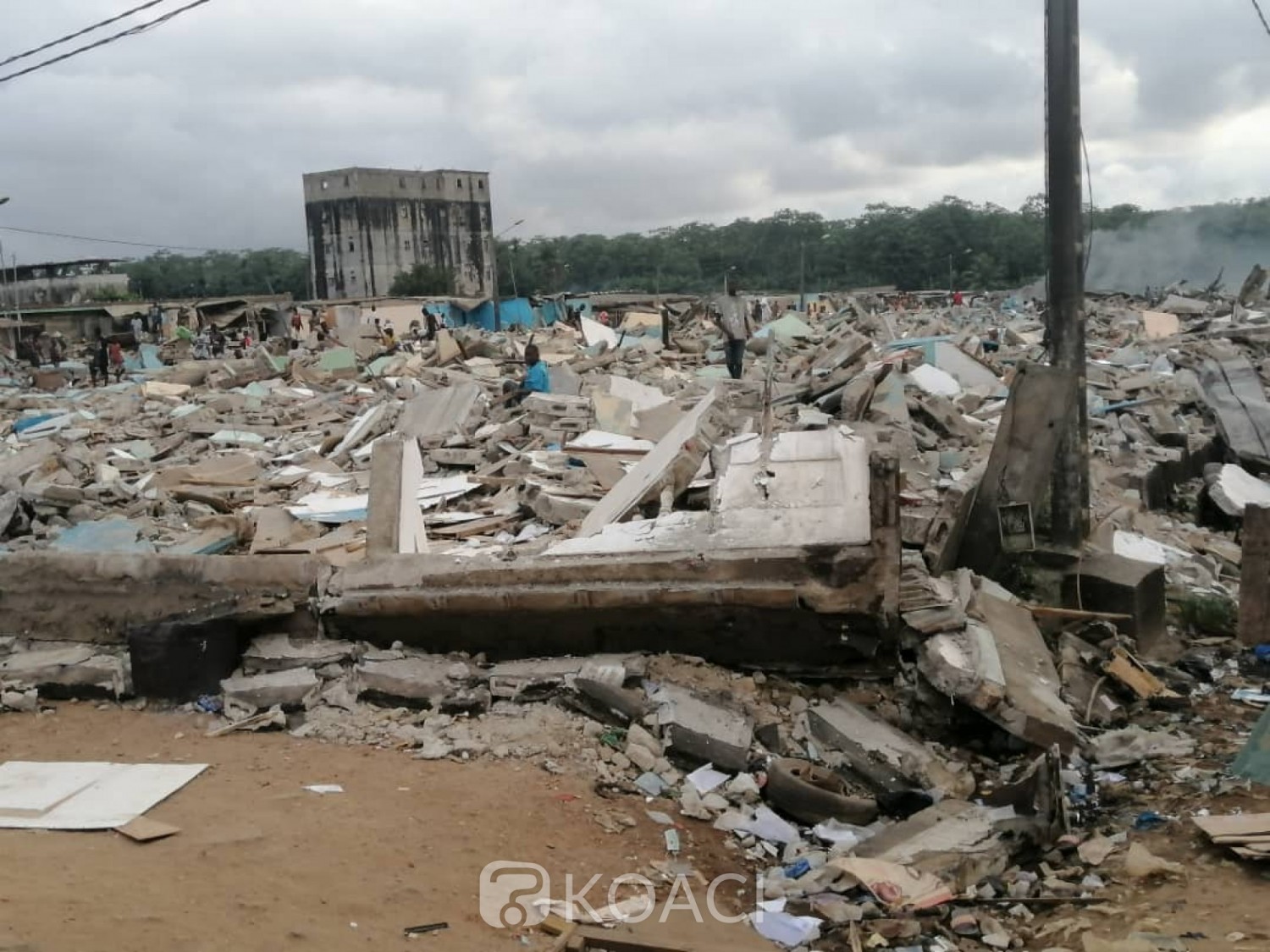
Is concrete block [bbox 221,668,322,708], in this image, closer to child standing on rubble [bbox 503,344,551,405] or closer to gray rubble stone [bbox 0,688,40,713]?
gray rubble stone [bbox 0,688,40,713]

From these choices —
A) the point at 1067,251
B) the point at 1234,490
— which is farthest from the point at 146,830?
the point at 1234,490

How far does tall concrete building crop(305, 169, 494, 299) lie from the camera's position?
5450cm

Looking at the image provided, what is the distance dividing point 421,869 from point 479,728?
1218 millimetres

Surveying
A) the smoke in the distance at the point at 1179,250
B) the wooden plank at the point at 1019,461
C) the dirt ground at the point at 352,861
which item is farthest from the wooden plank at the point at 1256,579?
the smoke in the distance at the point at 1179,250

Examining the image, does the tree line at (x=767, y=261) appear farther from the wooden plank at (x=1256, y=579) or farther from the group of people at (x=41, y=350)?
the wooden plank at (x=1256, y=579)

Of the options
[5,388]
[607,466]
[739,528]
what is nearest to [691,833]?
[739,528]

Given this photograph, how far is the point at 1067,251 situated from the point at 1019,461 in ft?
4.25

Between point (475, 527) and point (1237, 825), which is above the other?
point (475, 527)

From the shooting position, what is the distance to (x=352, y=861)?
3.58 metres

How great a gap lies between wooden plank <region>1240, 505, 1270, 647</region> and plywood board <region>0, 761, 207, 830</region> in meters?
5.63

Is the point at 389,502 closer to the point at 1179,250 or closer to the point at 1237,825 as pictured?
the point at 1237,825

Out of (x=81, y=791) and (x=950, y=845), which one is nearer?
(x=950, y=845)

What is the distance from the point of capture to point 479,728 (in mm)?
4777

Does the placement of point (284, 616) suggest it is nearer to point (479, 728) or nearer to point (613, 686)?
point (479, 728)
